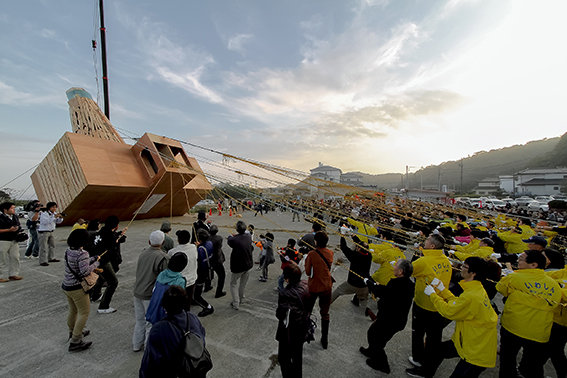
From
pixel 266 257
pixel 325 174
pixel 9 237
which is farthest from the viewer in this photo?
pixel 325 174

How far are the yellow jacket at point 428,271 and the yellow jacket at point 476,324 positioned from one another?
66 cm

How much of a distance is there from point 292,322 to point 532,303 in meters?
2.68

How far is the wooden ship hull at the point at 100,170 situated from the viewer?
10.1 m

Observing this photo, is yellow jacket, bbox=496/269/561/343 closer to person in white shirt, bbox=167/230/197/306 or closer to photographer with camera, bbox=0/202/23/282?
person in white shirt, bbox=167/230/197/306

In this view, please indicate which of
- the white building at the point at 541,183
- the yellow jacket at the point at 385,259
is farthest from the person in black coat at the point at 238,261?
the white building at the point at 541,183

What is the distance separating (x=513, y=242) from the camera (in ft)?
19.0

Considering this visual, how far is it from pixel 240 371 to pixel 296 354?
36.2 inches

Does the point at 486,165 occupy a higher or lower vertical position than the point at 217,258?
higher

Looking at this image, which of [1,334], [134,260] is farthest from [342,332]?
[134,260]

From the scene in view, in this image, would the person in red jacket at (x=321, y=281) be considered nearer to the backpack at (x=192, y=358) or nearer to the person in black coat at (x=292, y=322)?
the person in black coat at (x=292, y=322)

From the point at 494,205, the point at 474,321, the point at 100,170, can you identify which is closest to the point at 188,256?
the point at 474,321

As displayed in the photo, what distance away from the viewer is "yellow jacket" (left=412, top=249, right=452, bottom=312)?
10.7 ft

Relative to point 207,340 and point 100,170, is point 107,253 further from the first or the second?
point 100,170

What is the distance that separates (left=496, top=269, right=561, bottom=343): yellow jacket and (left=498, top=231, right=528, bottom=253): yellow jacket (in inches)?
151
